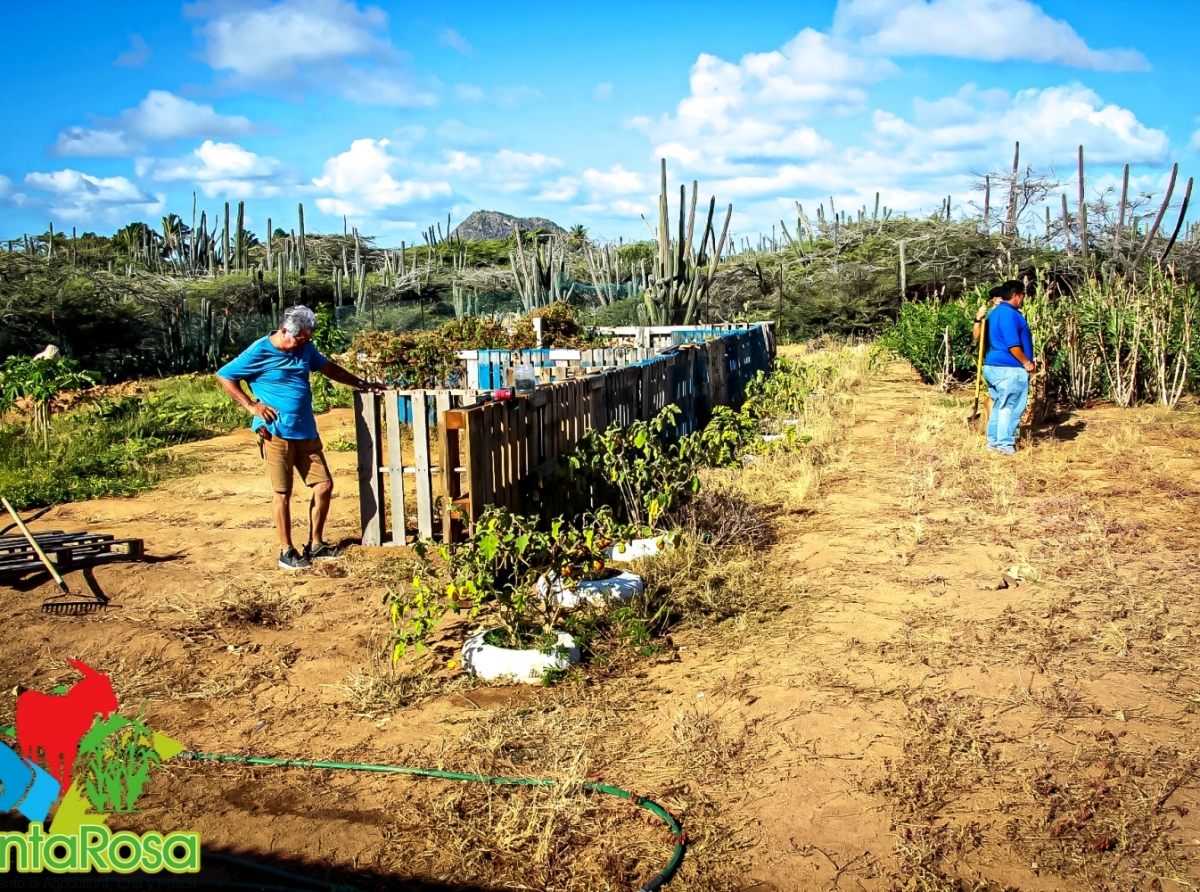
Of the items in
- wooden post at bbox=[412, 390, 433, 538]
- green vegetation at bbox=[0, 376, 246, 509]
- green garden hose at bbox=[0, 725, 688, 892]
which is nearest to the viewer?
green garden hose at bbox=[0, 725, 688, 892]

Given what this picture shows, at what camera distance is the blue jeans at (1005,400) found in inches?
364

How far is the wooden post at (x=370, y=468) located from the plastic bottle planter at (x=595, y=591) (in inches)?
79.7

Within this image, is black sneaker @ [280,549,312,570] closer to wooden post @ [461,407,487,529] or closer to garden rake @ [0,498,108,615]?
garden rake @ [0,498,108,615]

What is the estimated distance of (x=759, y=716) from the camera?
404 centimetres

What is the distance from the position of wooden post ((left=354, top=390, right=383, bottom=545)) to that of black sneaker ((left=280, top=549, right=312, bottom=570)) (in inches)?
20.7

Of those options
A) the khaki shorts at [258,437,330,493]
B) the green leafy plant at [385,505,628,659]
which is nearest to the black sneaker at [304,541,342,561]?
the khaki shorts at [258,437,330,493]

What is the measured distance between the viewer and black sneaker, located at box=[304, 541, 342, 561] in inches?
251

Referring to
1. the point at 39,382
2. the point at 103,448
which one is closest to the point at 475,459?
the point at 103,448

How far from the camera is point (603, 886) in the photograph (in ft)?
9.68

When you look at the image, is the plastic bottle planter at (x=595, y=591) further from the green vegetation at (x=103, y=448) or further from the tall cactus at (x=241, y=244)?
the tall cactus at (x=241, y=244)

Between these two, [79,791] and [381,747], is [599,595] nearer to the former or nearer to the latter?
[381,747]

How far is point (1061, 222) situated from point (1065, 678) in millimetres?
23895

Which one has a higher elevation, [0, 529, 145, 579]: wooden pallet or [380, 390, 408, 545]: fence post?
[380, 390, 408, 545]: fence post

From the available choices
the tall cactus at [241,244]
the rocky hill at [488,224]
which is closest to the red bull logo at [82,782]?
the tall cactus at [241,244]
